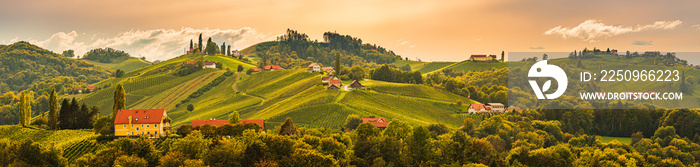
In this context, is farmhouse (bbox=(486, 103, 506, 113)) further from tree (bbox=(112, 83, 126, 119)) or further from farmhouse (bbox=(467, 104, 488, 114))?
tree (bbox=(112, 83, 126, 119))

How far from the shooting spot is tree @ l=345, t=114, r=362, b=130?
9723 centimetres

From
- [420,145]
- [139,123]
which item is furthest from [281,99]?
[139,123]

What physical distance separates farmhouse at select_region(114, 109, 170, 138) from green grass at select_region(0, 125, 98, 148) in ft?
12.2

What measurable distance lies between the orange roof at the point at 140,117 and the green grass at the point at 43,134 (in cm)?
400

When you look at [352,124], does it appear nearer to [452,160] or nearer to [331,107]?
[331,107]

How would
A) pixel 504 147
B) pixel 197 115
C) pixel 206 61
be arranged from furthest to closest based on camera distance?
pixel 206 61, pixel 197 115, pixel 504 147

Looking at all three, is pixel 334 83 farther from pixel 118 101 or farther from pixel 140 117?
pixel 140 117

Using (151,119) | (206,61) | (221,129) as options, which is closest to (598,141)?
(221,129)

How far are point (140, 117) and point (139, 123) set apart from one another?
0.75 m

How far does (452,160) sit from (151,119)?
1441 inches

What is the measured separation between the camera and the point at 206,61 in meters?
194

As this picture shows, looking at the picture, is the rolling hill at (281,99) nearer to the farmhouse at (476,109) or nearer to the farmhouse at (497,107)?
the farmhouse at (476,109)

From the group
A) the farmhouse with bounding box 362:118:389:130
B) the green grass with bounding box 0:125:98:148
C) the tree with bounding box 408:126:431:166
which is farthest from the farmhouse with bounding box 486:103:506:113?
the green grass with bounding box 0:125:98:148

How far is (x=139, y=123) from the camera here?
6284cm
